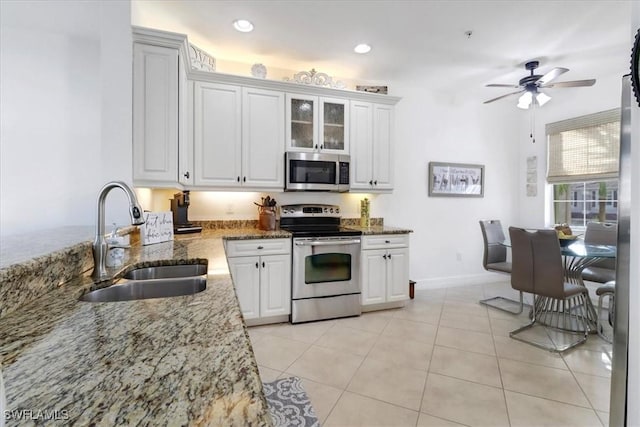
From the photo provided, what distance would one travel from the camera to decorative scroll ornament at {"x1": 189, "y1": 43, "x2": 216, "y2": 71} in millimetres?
2793

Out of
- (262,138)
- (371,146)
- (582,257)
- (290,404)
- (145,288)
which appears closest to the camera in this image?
(145,288)

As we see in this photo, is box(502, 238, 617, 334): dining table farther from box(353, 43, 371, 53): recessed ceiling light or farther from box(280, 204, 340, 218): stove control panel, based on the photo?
box(353, 43, 371, 53): recessed ceiling light

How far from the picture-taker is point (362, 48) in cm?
313

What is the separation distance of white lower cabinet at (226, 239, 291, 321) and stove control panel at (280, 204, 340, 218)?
1.56 feet

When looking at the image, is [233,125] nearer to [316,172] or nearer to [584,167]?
[316,172]

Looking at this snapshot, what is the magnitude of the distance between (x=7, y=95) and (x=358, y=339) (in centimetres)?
366

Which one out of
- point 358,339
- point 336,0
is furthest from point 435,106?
point 358,339

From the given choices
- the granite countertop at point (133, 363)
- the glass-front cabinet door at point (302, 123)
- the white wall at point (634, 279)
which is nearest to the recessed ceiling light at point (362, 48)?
the glass-front cabinet door at point (302, 123)

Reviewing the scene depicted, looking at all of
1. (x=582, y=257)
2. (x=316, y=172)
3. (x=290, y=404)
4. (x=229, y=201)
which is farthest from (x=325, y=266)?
(x=582, y=257)

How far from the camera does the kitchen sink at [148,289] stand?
47.1 inches

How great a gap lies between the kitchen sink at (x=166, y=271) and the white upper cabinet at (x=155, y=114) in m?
1.13

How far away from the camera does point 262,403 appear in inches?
17.9

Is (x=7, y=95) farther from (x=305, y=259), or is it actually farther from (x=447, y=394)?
(x=447, y=394)

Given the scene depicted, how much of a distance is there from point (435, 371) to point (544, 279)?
1327 mm
